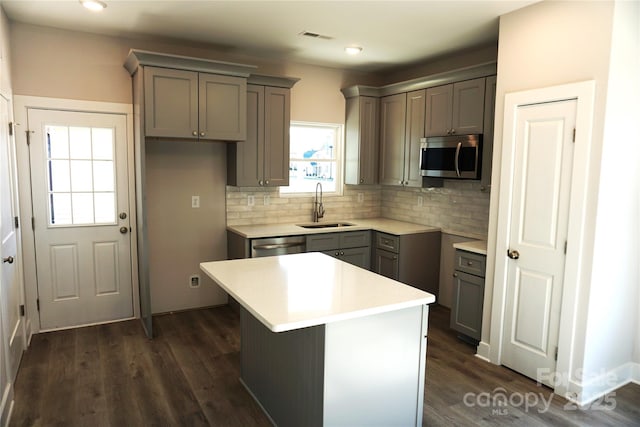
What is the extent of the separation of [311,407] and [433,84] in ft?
10.6

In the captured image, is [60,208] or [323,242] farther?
[323,242]

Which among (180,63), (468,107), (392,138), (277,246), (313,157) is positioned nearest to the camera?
(180,63)

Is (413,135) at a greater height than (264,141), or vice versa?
(413,135)

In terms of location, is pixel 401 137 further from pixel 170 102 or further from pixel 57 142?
pixel 57 142

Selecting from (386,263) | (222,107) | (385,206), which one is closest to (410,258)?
(386,263)

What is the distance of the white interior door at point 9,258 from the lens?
2738 mm

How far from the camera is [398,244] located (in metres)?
4.36

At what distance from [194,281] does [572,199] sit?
3429mm

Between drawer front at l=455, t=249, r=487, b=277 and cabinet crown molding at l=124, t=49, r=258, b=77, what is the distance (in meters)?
2.47

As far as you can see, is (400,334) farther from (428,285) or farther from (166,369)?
(428,285)

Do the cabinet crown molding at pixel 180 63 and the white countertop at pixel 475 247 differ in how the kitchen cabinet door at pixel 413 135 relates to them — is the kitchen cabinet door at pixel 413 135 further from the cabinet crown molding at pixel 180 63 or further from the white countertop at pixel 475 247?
the cabinet crown molding at pixel 180 63

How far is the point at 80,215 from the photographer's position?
12.7 feet

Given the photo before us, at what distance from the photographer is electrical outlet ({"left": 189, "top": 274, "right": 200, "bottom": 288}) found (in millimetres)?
4414

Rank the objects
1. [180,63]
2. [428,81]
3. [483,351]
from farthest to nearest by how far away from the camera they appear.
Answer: [428,81] < [180,63] < [483,351]
